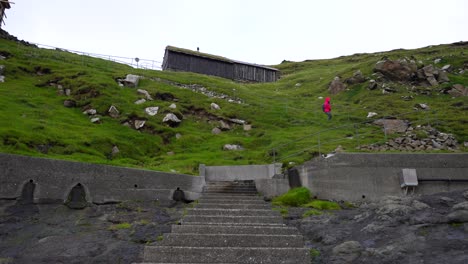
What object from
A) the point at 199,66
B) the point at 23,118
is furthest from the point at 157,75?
the point at 23,118

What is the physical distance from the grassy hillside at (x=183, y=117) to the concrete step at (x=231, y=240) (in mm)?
7768

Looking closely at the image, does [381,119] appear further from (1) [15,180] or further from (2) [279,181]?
(1) [15,180]

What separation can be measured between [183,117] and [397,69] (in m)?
24.0

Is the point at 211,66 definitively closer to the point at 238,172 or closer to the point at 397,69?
the point at 397,69

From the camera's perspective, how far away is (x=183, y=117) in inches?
1155

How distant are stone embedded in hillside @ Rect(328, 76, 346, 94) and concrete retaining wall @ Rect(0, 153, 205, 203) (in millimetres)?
30722

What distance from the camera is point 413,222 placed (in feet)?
26.7

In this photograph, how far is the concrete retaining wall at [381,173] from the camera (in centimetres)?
1148

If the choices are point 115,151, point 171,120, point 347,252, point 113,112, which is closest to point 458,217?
point 347,252

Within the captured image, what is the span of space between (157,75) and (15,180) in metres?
32.6

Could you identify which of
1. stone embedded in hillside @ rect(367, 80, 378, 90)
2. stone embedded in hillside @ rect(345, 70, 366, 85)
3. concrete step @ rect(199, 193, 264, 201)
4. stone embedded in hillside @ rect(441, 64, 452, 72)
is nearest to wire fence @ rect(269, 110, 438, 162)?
concrete step @ rect(199, 193, 264, 201)

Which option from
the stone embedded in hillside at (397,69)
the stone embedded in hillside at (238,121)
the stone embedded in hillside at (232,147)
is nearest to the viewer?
the stone embedded in hillside at (232,147)

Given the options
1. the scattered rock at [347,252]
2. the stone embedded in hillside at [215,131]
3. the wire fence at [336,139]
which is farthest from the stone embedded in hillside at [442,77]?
the scattered rock at [347,252]

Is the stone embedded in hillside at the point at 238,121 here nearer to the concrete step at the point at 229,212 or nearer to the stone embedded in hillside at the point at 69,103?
the stone embedded in hillside at the point at 69,103
